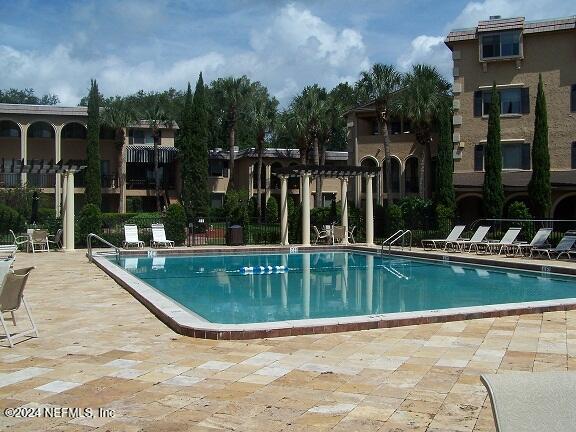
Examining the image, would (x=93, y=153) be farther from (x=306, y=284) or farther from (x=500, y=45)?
(x=306, y=284)

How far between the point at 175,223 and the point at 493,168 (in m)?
14.5

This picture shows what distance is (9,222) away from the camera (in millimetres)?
26516

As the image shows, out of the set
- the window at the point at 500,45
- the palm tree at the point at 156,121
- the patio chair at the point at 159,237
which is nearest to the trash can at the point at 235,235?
the patio chair at the point at 159,237

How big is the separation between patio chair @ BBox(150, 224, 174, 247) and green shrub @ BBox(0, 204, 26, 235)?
5.96 meters

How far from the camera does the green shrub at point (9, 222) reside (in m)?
26.3

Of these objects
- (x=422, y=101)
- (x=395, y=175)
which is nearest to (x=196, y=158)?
(x=395, y=175)

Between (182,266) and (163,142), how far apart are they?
30.3 metres

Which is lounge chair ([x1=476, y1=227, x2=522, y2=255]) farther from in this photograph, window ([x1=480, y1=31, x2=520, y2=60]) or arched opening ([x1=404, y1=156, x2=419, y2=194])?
arched opening ([x1=404, y1=156, x2=419, y2=194])

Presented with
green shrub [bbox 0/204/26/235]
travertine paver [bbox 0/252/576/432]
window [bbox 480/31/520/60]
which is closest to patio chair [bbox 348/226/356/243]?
window [bbox 480/31/520/60]

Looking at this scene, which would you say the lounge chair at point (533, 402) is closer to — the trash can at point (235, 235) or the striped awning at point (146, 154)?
the trash can at point (235, 235)

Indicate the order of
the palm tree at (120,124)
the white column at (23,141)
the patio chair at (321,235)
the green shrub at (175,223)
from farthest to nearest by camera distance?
the palm tree at (120,124)
the white column at (23,141)
the patio chair at (321,235)
the green shrub at (175,223)

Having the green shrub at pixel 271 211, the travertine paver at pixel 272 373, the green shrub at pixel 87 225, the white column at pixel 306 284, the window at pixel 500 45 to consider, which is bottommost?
the white column at pixel 306 284

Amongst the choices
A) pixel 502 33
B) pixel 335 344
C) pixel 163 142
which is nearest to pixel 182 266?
pixel 335 344

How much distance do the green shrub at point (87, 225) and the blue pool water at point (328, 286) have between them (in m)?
4.28
